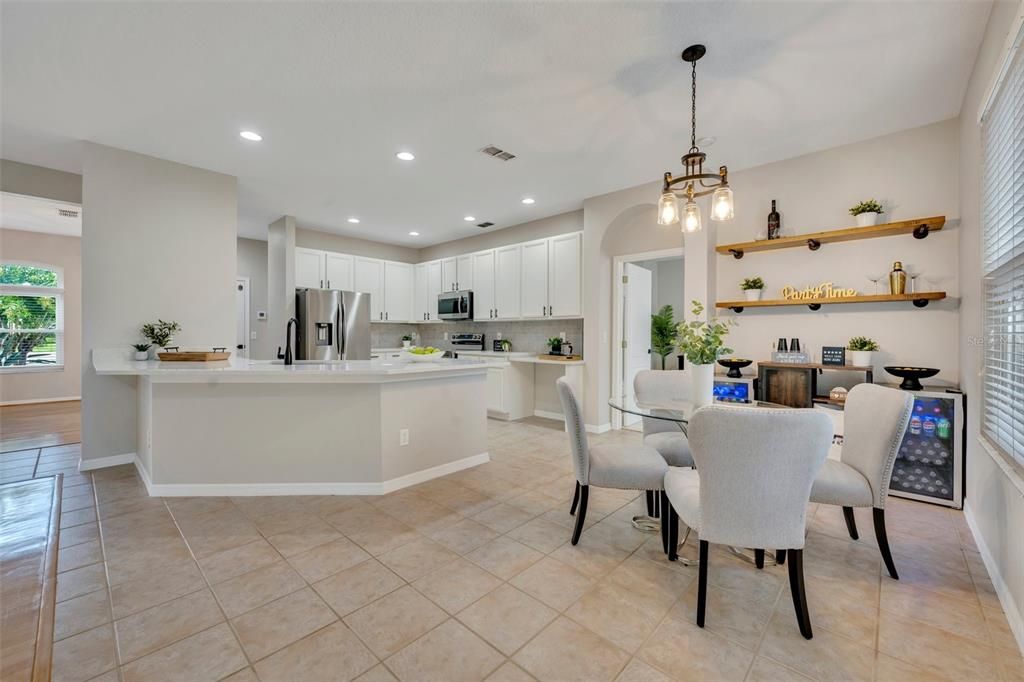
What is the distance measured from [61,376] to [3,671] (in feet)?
25.2

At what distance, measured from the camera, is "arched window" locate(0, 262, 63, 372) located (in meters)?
6.46

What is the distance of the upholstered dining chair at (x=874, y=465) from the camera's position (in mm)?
1985

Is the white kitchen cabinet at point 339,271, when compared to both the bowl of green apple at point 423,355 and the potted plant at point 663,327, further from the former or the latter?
the potted plant at point 663,327

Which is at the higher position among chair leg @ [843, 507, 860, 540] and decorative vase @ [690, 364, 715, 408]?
decorative vase @ [690, 364, 715, 408]

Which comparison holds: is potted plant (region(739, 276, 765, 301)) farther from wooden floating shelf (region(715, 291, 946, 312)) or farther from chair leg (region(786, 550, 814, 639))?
chair leg (region(786, 550, 814, 639))

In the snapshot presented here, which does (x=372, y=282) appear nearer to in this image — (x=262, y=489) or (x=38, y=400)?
(x=262, y=489)

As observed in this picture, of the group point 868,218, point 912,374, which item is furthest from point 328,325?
point 912,374

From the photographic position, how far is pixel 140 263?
12.4ft

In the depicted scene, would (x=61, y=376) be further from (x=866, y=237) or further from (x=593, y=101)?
(x=866, y=237)

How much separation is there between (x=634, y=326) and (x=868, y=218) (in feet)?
8.23

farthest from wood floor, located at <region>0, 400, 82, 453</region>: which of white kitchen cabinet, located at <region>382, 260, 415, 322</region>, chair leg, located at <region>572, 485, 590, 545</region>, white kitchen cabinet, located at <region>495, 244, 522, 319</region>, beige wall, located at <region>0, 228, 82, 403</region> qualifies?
chair leg, located at <region>572, 485, 590, 545</region>

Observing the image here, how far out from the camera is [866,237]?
344 centimetres

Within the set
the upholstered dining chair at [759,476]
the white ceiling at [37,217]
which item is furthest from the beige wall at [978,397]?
the white ceiling at [37,217]

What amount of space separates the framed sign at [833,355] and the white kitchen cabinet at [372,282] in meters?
5.80
